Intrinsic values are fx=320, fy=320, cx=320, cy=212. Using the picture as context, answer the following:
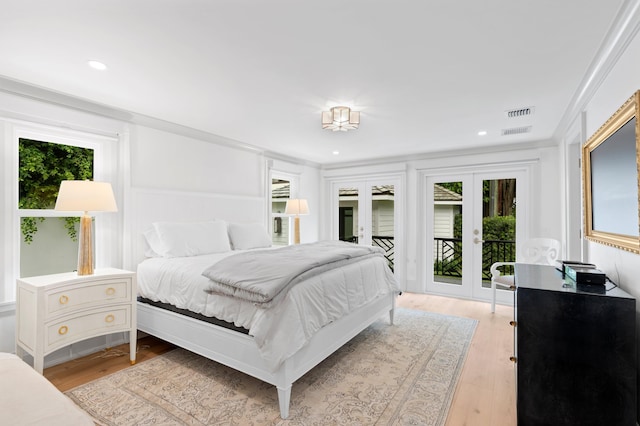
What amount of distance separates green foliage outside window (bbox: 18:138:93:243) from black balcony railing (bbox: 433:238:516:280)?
468 centimetres

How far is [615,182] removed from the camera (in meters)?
1.89

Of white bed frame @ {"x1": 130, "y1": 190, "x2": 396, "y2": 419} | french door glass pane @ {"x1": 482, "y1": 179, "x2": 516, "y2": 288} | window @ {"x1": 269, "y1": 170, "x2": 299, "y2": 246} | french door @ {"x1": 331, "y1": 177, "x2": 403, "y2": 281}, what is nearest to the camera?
white bed frame @ {"x1": 130, "y1": 190, "x2": 396, "y2": 419}

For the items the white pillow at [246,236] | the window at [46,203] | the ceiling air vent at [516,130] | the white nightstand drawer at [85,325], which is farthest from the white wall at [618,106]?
the window at [46,203]

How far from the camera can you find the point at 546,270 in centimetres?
230

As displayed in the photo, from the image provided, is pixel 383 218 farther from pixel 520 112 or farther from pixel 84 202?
pixel 84 202

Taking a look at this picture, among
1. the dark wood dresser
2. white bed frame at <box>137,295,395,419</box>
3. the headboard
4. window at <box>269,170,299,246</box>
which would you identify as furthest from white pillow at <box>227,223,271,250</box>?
the dark wood dresser

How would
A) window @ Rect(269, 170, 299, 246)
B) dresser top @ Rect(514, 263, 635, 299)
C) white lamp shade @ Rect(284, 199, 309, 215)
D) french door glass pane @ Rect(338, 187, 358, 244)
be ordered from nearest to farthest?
dresser top @ Rect(514, 263, 635, 299) → white lamp shade @ Rect(284, 199, 309, 215) → window @ Rect(269, 170, 299, 246) → french door glass pane @ Rect(338, 187, 358, 244)

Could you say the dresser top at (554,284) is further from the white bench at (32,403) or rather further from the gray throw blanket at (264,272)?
the white bench at (32,403)

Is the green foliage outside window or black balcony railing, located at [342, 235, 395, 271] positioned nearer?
the green foliage outside window

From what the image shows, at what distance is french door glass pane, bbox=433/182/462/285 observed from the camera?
4926 mm

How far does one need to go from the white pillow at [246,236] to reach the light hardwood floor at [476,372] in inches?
51.4

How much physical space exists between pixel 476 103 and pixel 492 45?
104cm

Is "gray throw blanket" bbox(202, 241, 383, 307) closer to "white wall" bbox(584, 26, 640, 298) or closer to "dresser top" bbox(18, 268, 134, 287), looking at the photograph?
"dresser top" bbox(18, 268, 134, 287)

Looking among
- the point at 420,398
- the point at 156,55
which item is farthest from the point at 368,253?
the point at 156,55
